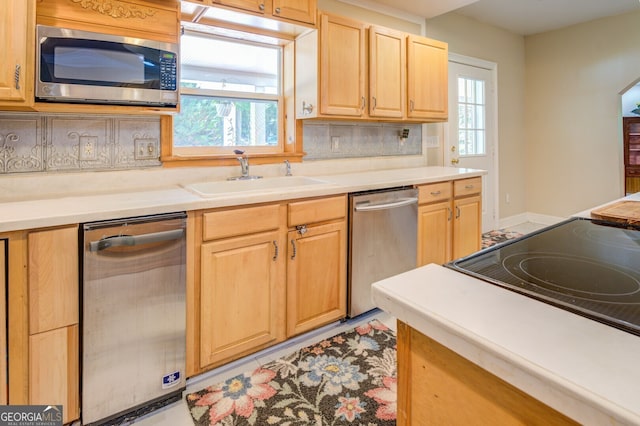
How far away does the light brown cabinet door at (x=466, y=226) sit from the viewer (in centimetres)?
312

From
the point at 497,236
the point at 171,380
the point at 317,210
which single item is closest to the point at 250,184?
the point at 317,210

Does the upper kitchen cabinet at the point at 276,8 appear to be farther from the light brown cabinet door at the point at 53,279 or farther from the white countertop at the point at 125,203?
the light brown cabinet door at the point at 53,279

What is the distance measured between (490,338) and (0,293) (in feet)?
5.38

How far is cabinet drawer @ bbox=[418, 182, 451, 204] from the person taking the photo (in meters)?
2.77

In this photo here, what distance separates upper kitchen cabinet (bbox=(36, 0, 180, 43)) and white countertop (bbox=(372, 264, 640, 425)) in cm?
187

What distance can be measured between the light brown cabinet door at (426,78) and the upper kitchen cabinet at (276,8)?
1.05 metres

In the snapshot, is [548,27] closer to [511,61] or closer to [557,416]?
[511,61]

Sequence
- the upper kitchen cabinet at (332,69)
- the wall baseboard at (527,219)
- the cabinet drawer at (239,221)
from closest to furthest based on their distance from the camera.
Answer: the cabinet drawer at (239,221) → the upper kitchen cabinet at (332,69) → the wall baseboard at (527,219)

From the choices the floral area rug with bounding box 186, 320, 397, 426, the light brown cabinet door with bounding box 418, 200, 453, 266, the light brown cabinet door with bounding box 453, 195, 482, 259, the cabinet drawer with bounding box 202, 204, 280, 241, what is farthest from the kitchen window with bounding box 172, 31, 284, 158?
the light brown cabinet door with bounding box 453, 195, 482, 259

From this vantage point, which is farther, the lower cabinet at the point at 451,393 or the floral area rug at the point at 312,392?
the floral area rug at the point at 312,392

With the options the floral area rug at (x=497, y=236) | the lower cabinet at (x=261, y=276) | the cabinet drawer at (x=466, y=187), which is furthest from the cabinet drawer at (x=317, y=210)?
the floral area rug at (x=497, y=236)

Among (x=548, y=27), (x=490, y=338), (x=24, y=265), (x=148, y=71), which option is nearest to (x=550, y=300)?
(x=490, y=338)

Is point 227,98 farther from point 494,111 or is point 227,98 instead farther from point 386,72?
point 494,111

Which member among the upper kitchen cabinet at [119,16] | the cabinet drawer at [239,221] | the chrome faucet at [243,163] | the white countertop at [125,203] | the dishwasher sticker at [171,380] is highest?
the upper kitchen cabinet at [119,16]
